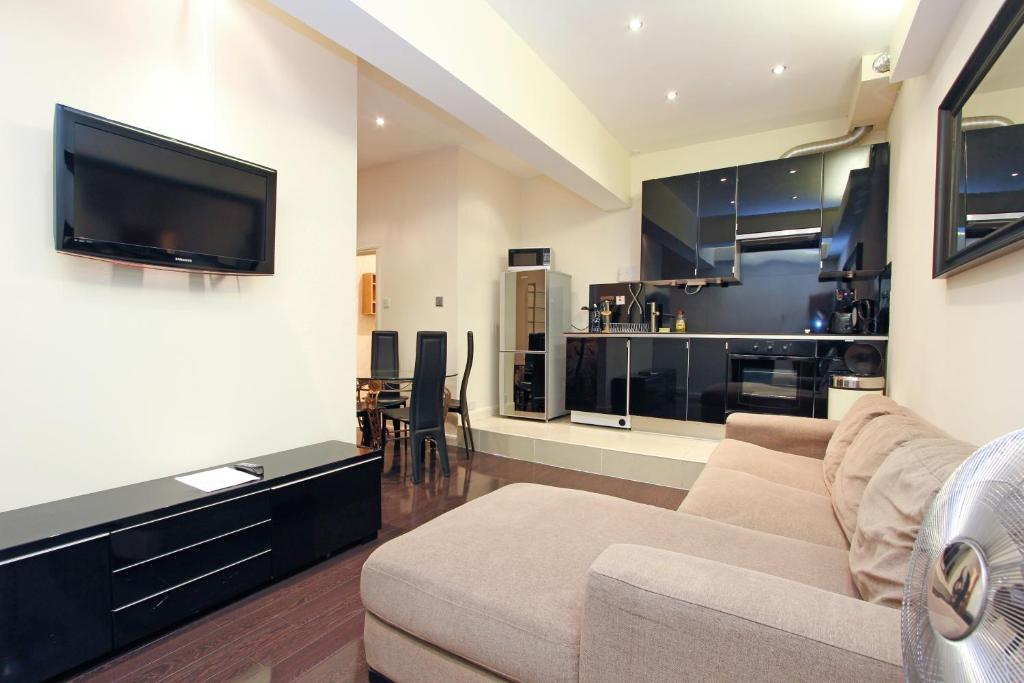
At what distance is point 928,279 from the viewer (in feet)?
7.28

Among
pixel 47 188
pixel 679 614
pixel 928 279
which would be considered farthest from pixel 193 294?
pixel 928 279

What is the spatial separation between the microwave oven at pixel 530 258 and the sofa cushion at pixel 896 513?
4130mm

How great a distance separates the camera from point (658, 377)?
4457 millimetres

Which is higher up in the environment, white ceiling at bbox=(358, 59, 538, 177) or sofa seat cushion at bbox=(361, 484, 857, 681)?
white ceiling at bbox=(358, 59, 538, 177)

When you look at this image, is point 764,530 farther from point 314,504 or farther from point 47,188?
A: point 47,188

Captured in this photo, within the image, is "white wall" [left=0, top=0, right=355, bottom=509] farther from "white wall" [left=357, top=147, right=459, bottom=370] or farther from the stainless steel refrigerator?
the stainless steel refrigerator

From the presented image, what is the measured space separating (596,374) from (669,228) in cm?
165

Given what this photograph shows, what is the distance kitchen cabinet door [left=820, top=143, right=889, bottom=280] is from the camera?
3604 mm

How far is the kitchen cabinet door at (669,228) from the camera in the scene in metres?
4.51

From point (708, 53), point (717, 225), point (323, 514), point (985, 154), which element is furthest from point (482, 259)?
point (985, 154)

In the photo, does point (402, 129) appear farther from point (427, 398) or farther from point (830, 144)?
point (830, 144)

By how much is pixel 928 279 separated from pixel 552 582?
2.35 m


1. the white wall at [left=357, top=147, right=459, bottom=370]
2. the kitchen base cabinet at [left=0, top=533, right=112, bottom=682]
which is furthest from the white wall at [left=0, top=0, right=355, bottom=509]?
the white wall at [left=357, top=147, right=459, bottom=370]

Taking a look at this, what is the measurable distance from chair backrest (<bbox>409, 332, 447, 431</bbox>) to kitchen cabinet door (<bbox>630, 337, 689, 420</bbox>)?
6.62 ft
